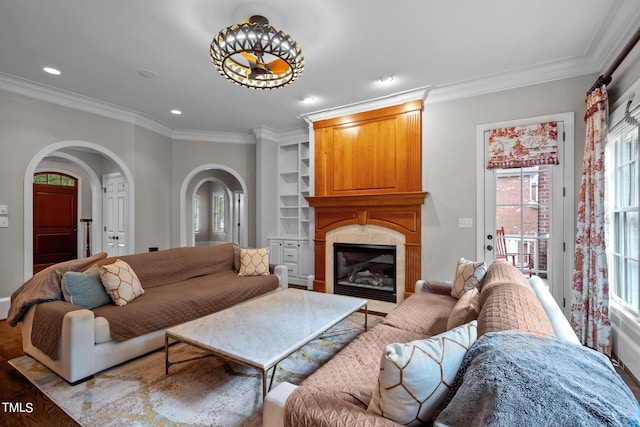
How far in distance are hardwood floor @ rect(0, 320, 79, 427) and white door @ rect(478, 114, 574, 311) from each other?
3893 millimetres

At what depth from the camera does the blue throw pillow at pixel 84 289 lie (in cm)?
238

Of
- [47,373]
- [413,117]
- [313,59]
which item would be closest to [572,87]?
[413,117]

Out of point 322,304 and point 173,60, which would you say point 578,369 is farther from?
point 173,60

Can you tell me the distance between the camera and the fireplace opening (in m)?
4.14

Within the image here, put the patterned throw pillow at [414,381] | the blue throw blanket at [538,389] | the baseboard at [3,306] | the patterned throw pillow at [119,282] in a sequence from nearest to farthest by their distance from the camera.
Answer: the blue throw blanket at [538,389] < the patterned throw pillow at [414,381] < the patterned throw pillow at [119,282] < the baseboard at [3,306]

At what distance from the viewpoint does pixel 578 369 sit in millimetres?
803

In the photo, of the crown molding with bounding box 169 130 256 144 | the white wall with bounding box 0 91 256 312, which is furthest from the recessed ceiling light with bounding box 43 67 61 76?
the crown molding with bounding box 169 130 256 144

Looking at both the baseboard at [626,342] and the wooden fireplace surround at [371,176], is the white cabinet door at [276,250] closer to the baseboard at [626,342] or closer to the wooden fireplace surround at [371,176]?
the wooden fireplace surround at [371,176]

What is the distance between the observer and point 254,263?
3848 mm

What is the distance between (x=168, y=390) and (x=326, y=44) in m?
3.01

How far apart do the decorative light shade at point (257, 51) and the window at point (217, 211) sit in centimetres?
722

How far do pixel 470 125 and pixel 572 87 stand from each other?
0.97 metres

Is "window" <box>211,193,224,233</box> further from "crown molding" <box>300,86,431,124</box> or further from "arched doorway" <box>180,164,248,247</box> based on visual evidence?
"crown molding" <box>300,86,431,124</box>

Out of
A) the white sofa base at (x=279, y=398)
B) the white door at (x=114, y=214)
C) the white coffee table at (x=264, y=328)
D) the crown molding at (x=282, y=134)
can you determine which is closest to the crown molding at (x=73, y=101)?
the white door at (x=114, y=214)
